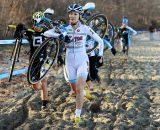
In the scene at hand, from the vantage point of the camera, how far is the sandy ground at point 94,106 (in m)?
7.10

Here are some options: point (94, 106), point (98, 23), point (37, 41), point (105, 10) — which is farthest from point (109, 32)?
point (105, 10)

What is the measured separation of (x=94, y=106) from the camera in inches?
331

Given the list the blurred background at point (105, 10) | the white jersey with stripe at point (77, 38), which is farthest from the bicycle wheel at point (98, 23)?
the blurred background at point (105, 10)

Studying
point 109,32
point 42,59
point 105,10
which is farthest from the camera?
point 105,10

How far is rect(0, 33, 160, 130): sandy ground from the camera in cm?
710

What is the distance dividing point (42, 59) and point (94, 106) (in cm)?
149

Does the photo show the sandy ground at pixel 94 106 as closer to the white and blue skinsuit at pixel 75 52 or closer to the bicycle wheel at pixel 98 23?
the white and blue skinsuit at pixel 75 52

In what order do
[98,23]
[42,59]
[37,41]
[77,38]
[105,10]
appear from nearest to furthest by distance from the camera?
[77,38] < [42,59] < [37,41] < [98,23] < [105,10]

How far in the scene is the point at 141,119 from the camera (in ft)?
24.3

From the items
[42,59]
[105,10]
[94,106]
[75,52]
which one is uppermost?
[105,10]

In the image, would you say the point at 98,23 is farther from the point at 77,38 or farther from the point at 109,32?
the point at 77,38

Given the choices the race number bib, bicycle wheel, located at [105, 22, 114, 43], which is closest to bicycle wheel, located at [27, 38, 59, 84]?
the race number bib

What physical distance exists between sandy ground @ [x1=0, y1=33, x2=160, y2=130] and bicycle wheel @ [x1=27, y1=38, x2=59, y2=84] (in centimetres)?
71

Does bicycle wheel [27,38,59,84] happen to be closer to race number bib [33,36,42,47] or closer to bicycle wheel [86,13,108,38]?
race number bib [33,36,42,47]
